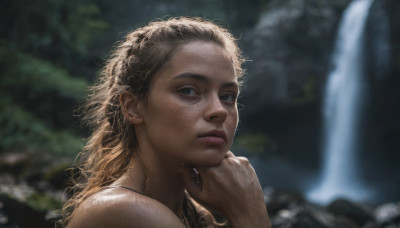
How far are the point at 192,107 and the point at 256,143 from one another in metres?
16.4

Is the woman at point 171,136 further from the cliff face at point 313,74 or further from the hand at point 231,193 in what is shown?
the cliff face at point 313,74

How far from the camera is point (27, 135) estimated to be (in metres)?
10.0

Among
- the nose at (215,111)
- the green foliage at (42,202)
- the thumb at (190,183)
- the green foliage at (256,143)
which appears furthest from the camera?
the green foliage at (256,143)

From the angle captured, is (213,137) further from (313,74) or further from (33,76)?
(313,74)

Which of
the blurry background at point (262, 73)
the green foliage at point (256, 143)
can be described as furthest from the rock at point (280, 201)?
the green foliage at point (256, 143)

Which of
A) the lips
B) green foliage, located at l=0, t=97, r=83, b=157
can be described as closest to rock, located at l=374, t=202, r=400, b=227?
green foliage, located at l=0, t=97, r=83, b=157

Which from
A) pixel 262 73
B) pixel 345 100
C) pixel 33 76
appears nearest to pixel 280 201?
pixel 33 76

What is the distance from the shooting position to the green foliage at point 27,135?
957 cm

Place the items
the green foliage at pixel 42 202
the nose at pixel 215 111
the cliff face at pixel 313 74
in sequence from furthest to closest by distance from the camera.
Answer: the cliff face at pixel 313 74 → the green foliage at pixel 42 202 → the nose at pixel 215 111

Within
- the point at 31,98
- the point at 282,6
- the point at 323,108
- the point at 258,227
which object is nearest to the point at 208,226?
the point at 258,227

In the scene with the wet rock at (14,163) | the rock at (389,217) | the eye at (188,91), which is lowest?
the eye at (188,91)

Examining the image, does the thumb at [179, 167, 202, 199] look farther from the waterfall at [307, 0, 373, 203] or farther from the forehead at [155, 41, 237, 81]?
the waterfall at [307, 0, 373, 203]

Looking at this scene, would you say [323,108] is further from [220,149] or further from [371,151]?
[220,149]

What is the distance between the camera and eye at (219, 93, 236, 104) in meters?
1.76
